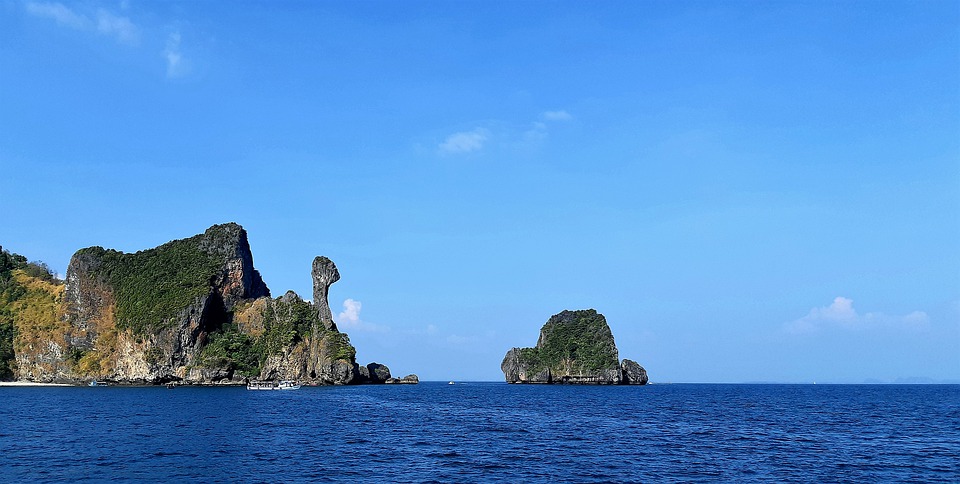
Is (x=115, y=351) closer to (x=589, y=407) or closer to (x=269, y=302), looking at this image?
(x=269, y=302)

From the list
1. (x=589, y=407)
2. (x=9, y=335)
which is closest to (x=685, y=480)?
(x=589, y=407)

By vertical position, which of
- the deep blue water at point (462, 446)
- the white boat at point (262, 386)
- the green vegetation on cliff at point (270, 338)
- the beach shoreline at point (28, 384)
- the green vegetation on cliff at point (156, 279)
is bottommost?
the beach shoreline at point (28, 384)

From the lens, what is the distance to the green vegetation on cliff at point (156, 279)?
18200 cm

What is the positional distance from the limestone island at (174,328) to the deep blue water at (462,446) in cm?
9580

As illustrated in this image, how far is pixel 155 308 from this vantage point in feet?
598

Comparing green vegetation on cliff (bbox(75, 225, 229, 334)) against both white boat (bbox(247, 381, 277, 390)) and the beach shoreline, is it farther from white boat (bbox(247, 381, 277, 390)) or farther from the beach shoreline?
white boat (bbox(247, 381, 277, 390))

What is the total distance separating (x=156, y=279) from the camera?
190875 mm

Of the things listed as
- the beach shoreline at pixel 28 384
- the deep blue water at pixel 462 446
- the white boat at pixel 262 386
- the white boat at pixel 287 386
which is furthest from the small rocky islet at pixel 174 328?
the deep blue water at pixel 462 446

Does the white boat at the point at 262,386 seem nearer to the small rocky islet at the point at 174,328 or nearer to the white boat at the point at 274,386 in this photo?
the white boat at the point at 274,386

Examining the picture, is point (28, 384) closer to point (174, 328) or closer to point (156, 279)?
point (156, 279)

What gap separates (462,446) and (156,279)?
16729 centimetres

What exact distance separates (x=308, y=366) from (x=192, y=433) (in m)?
131

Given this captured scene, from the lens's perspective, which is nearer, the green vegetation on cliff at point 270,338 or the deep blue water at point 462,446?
the deep blue water at point 462,446

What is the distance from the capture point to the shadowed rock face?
191875 mm
